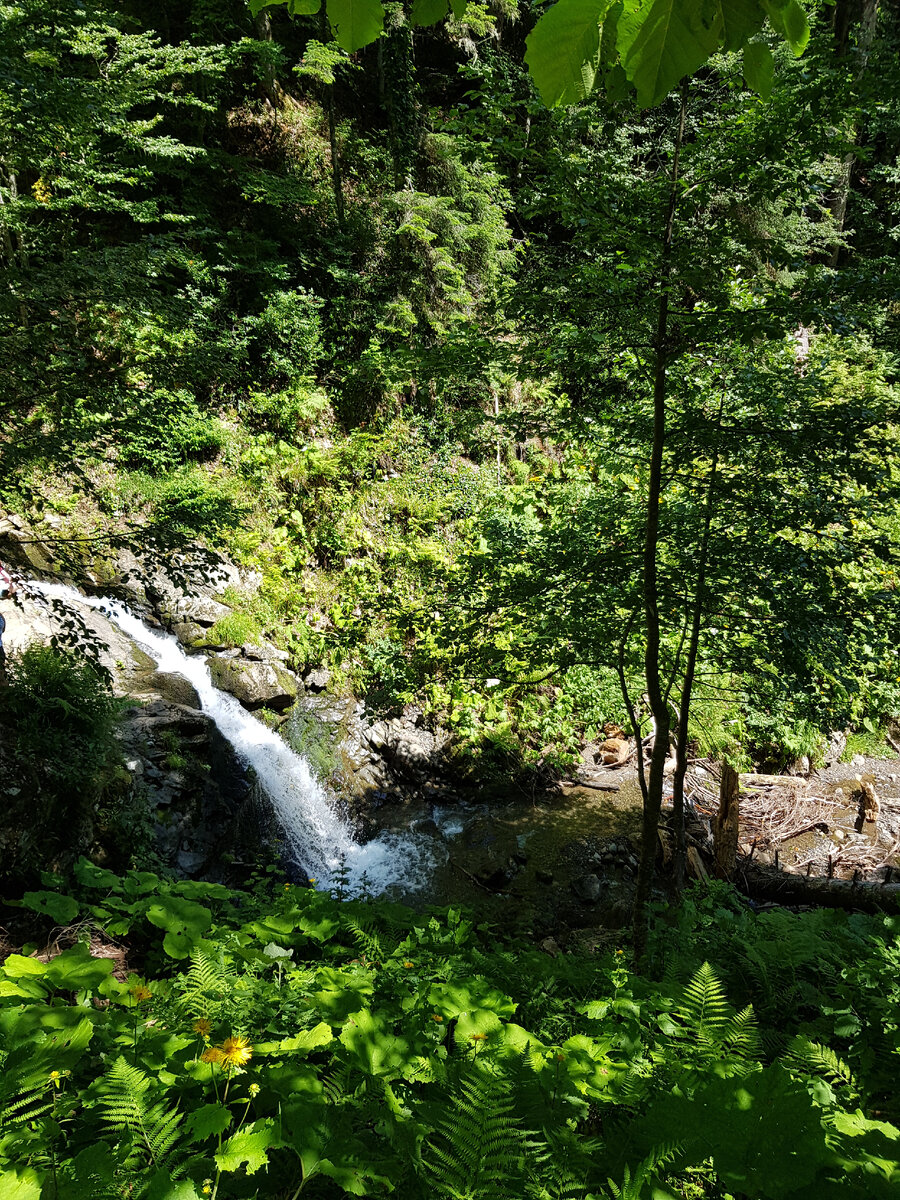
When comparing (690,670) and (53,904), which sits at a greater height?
(690,670)

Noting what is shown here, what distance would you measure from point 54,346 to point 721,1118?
4.84 metres

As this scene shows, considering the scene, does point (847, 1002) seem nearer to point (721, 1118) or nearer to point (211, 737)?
point (721, 1118)

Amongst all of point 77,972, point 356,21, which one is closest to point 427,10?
point 356,21

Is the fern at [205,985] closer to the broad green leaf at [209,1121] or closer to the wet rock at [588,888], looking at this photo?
the broad green leaf at [209,1121]

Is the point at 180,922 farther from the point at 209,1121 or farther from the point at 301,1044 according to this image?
the point at 209,1121

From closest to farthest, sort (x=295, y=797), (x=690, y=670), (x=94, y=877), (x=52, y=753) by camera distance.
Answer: (x=94, y=877) < (x=690, y=670) < (x=52, y=753) < (x=295, y=797)

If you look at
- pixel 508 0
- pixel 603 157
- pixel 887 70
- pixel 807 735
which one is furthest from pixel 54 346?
pixel 508 0

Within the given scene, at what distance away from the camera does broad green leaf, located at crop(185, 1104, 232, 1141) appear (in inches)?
50.4

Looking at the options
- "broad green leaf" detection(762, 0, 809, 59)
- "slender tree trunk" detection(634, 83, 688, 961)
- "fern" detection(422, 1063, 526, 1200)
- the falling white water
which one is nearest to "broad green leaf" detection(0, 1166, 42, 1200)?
"fern" detection(422, 1063, 526, 1200)

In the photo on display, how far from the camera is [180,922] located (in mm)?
2688

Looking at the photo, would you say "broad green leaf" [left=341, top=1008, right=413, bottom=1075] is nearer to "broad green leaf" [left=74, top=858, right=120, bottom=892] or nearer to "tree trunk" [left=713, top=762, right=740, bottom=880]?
"broad green leaf" [left=74, top=858, right=120, bottom=892]

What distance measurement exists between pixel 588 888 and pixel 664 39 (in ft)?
22.2

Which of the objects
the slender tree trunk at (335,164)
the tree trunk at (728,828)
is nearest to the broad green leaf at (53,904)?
the tree trunk at (728,828)

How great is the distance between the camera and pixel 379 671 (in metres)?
8.83
